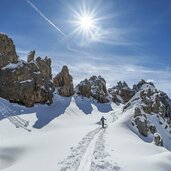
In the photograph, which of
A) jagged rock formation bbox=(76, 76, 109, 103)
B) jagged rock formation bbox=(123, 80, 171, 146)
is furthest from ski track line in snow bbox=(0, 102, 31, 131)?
jagged rock formation bbox=(76, 76, 109, 103)

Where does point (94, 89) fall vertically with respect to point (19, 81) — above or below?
above

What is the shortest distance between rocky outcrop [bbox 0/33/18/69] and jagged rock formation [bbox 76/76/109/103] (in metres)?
52.3

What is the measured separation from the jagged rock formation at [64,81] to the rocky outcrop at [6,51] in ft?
111

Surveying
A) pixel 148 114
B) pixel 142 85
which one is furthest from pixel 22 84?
pixel 142 85

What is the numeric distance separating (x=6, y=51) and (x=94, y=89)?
66900mm

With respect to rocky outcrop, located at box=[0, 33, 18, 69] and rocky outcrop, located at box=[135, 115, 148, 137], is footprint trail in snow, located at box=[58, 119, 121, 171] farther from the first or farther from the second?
rocky outcrop, located at box=[0, 33, 18, 69]

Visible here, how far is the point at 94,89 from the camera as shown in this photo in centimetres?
12438

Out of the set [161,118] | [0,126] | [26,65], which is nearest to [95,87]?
[161,118]

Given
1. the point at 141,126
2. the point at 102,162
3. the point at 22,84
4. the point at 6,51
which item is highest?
the point at 6,51

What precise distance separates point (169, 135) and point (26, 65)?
3993cm

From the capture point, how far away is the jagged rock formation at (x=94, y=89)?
383 feet

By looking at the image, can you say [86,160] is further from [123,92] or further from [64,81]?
[123,92]

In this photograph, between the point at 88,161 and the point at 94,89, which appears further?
the point at 94,89

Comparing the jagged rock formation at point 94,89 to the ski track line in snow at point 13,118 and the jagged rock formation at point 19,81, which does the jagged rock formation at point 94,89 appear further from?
the ski track line in snow at point 13,118
